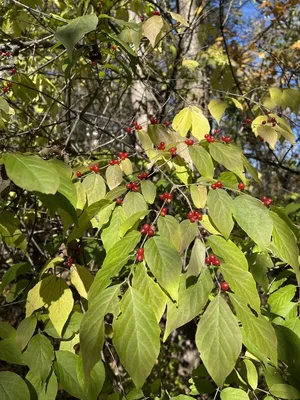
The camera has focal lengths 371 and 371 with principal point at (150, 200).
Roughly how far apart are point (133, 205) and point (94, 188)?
21cm

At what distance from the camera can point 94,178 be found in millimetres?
1483

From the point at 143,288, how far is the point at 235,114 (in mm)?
5771

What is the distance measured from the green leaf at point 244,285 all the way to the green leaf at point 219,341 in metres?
0.07

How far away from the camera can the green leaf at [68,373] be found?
1.22 m

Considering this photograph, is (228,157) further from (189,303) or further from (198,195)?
(189,303)

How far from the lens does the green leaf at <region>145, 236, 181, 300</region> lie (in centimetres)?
99

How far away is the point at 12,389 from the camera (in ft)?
3.43

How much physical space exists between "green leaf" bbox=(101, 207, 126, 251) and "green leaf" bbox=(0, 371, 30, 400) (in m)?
0.48

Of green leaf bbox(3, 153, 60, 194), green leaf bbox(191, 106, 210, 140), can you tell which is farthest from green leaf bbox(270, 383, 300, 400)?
green leaf bbox(191, 106, 210, 140)

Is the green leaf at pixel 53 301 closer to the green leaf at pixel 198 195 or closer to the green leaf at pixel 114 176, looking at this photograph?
the green leaf at pixel 114 176

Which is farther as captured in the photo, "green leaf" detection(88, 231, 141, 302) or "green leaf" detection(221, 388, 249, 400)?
"green leaf" detection(221, 388, 249, 400)

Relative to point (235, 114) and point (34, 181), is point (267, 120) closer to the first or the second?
point (34, 181)

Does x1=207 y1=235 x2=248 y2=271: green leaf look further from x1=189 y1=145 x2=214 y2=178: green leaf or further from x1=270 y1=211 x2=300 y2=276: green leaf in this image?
x1=189 y1=145 x2=214 y2=178: green leaf

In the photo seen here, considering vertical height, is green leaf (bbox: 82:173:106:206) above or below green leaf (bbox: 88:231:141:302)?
above
